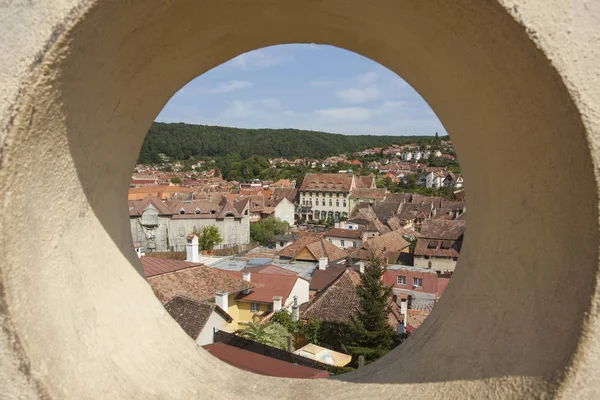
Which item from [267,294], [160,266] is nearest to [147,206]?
[267,294]

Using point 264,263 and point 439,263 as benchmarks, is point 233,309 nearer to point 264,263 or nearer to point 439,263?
point 264,263

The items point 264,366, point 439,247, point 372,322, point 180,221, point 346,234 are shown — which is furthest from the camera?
point 346,234

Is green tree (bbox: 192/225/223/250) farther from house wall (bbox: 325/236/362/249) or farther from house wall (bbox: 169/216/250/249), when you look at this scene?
house wall (bbox: 325/236/362/249)

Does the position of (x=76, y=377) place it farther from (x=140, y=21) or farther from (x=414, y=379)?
(x=414, y=379)

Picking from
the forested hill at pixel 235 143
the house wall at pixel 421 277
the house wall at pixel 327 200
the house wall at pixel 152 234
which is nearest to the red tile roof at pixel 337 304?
the house wall at pixel 421 277

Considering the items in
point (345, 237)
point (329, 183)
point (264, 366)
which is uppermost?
point (264, 366)

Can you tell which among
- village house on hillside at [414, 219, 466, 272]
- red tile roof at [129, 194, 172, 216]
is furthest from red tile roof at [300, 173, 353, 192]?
village house on hillside at [414, 219, 466, 272]

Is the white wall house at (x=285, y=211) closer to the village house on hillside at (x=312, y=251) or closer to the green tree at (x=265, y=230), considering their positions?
the green tree at (x=265, y=230)
